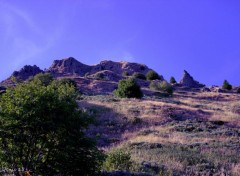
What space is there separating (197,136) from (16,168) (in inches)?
771

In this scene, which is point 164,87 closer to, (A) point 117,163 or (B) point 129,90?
(B) point 129,90

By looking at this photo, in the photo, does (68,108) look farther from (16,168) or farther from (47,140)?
(16,168)

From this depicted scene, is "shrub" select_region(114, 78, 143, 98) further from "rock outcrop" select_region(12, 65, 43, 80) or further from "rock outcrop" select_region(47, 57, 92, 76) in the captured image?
"rock outcrop" select_region(47, 57, 92, 76)

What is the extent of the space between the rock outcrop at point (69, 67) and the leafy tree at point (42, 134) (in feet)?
257

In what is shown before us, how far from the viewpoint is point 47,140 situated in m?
13.0

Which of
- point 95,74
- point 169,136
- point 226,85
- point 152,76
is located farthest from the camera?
point 226,85

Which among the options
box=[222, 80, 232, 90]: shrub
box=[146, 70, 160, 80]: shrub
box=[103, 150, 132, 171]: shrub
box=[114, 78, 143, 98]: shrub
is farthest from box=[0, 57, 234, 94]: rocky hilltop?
box=[103, 150, 132, 171]: shrub

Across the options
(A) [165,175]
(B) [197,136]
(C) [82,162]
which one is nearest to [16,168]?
(C) [82,162]

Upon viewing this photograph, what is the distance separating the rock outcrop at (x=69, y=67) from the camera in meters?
93.4

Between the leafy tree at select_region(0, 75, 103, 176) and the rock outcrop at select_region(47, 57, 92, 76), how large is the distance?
7844 centimetres

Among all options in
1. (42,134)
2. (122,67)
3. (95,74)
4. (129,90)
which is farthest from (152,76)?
(42,134)

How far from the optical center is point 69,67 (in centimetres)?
9606

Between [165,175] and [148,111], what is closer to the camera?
[165,175]

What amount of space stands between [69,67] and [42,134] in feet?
275
